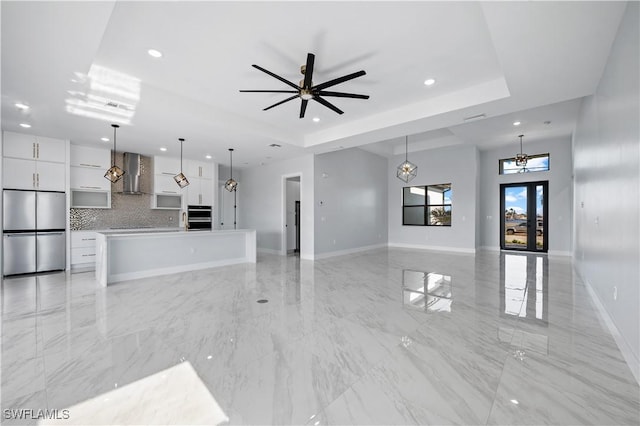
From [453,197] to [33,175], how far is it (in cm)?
1049

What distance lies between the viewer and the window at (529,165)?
27.0ft

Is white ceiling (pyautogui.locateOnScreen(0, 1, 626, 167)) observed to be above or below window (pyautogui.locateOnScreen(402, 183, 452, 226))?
above

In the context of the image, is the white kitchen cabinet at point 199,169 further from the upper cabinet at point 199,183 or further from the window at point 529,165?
the window at point 529,165

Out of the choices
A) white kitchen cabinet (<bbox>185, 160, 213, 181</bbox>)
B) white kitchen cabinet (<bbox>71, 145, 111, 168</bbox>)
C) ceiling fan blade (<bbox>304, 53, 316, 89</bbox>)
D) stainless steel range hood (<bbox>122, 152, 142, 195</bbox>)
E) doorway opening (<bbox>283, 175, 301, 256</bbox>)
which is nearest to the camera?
ceiling fan blade (<bbox>304, 53, 316, 89</bbox>)

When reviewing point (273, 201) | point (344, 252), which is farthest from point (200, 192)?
point (344, 252)

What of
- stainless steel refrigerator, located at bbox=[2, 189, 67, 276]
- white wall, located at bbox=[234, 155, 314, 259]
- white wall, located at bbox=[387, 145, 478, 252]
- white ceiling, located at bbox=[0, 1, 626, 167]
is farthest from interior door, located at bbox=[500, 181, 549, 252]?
stainless steel refrigerator, located at bbox=[2, 189, 67, 276]

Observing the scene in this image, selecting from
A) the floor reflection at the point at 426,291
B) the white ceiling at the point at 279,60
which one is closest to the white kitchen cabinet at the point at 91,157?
the white ceiling at the point at 279,60

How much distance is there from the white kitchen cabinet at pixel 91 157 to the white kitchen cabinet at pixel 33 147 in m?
0.29

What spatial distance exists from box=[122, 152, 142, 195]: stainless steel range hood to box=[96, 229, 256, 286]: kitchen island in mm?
1764

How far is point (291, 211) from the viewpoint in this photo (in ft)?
29.1

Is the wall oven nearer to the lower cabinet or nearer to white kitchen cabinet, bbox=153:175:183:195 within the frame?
white kitchen cabinet, bbox=153:175:183:195

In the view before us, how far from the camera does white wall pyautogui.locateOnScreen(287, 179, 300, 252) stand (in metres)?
8.70

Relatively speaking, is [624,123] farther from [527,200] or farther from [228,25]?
[527,200]

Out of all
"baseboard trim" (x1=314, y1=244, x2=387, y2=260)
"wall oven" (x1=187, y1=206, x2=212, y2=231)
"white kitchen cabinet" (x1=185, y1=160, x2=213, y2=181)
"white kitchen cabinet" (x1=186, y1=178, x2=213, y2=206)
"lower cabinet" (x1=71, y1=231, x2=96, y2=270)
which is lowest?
"baseboard trim" (x1=314, y1=244, x2=387, y2=260)
